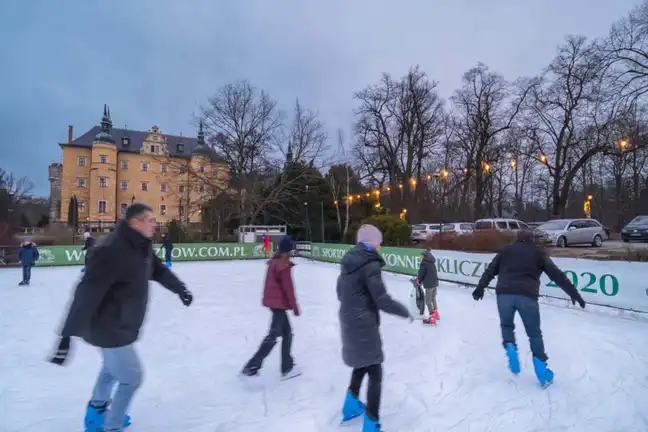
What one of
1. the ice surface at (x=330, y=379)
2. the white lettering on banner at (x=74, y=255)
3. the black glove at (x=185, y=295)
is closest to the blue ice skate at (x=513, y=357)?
the ice surface at (x=330, y=379)

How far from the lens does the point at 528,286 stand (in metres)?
4.36

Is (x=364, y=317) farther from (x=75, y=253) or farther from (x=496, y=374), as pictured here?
(x=75, y=253)

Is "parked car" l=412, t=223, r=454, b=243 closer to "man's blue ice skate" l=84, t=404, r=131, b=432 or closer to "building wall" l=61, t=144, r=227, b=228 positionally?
"man's blue ice skate" l=84, t=404, r=131, b=432

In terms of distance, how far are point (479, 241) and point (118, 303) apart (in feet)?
50.3

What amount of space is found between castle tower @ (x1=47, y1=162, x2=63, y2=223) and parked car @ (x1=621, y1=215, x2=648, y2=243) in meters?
64.8

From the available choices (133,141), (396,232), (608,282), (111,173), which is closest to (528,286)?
(608,282)

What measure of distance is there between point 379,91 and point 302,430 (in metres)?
33.5

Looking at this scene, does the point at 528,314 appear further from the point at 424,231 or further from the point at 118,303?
the point at 424,231

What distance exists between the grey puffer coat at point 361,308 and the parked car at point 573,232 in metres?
18.1

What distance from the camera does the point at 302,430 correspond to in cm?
349

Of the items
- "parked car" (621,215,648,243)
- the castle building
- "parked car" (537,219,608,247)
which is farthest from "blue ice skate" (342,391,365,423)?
the castle building

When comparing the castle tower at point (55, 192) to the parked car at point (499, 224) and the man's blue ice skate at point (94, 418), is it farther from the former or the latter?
the man's blue ice skate at point (94, 418)

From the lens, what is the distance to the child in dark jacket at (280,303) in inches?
182

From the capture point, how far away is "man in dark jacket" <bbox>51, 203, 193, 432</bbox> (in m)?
2.59
